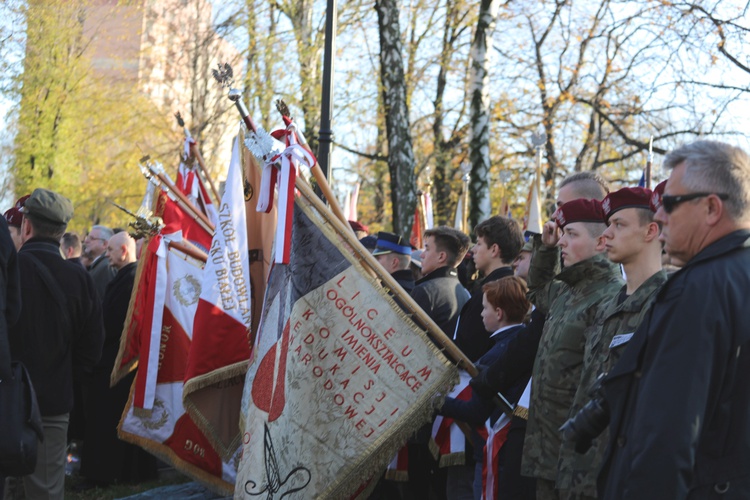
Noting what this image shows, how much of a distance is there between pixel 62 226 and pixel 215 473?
7.12ft

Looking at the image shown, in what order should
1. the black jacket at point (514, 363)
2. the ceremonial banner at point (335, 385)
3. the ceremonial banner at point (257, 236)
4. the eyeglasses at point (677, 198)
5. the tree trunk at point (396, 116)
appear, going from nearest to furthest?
the eyeglasses at point (677, 198) < the black jacket at point (514, 363) < the ceremonial banner at point (335, 385) < the ceremonial banner at point (257, 236) < the tree trunk at point (396, 116)

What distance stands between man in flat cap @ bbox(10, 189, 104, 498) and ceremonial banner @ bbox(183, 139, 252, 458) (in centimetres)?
83

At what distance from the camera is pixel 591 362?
3.86m

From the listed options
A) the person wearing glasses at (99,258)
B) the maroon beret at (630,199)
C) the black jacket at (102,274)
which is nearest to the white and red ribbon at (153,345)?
the person wearing glasses at (99,258)

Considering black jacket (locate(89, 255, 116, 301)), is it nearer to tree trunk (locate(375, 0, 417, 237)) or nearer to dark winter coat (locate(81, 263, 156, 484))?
dark winter coat (locate(81, 263, 156, 484))

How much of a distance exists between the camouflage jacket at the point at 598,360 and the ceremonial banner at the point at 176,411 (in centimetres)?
340

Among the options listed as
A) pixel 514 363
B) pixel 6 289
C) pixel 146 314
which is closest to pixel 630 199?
pixel 514 363

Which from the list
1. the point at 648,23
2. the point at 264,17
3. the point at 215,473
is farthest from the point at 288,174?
the point at 264,17

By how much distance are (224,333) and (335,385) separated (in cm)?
140

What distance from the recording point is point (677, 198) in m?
2.88

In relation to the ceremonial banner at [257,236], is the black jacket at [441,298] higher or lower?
lower

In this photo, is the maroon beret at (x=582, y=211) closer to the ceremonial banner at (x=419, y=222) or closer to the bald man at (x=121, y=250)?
the bald man at (x=121, y=250)

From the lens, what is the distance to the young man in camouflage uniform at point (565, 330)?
13.9 ft

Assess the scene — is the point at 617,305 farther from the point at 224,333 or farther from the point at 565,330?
the point at 224,333
